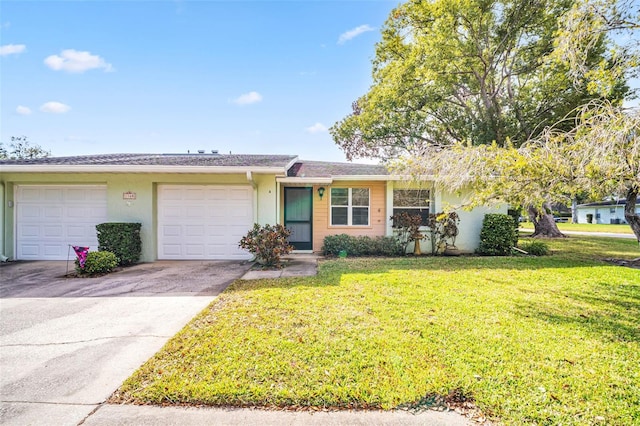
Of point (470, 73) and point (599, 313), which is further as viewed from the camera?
point (470, 73)

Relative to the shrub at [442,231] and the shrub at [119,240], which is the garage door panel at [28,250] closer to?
the shrub at [119,240]

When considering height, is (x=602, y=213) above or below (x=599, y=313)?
above

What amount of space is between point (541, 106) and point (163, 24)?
14689 mm

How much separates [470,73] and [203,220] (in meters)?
12.2

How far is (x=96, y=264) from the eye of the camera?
7.02 m

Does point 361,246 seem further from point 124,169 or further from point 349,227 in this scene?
point 124,169

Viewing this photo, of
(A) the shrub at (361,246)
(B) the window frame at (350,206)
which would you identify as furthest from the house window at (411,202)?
(A) the shrub at (361,246)

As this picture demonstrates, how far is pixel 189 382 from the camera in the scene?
2654 mm

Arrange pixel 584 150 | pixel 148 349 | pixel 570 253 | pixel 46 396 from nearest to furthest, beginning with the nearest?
pixel 46 396 → pixel 148 349 → pixel 584 150 → pixel 570 253

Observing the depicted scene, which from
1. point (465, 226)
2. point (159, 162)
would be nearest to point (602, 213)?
point (465, 226)

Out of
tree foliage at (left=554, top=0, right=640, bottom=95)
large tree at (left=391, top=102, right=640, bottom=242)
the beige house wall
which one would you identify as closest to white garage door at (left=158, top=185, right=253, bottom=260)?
the beige house wall

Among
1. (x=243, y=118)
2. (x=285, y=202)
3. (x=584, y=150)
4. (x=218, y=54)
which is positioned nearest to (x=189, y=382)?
(x=584, y=150)

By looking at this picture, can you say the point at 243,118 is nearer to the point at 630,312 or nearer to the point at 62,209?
the point at 62,209

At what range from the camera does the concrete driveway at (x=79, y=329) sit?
2506 millimetres
